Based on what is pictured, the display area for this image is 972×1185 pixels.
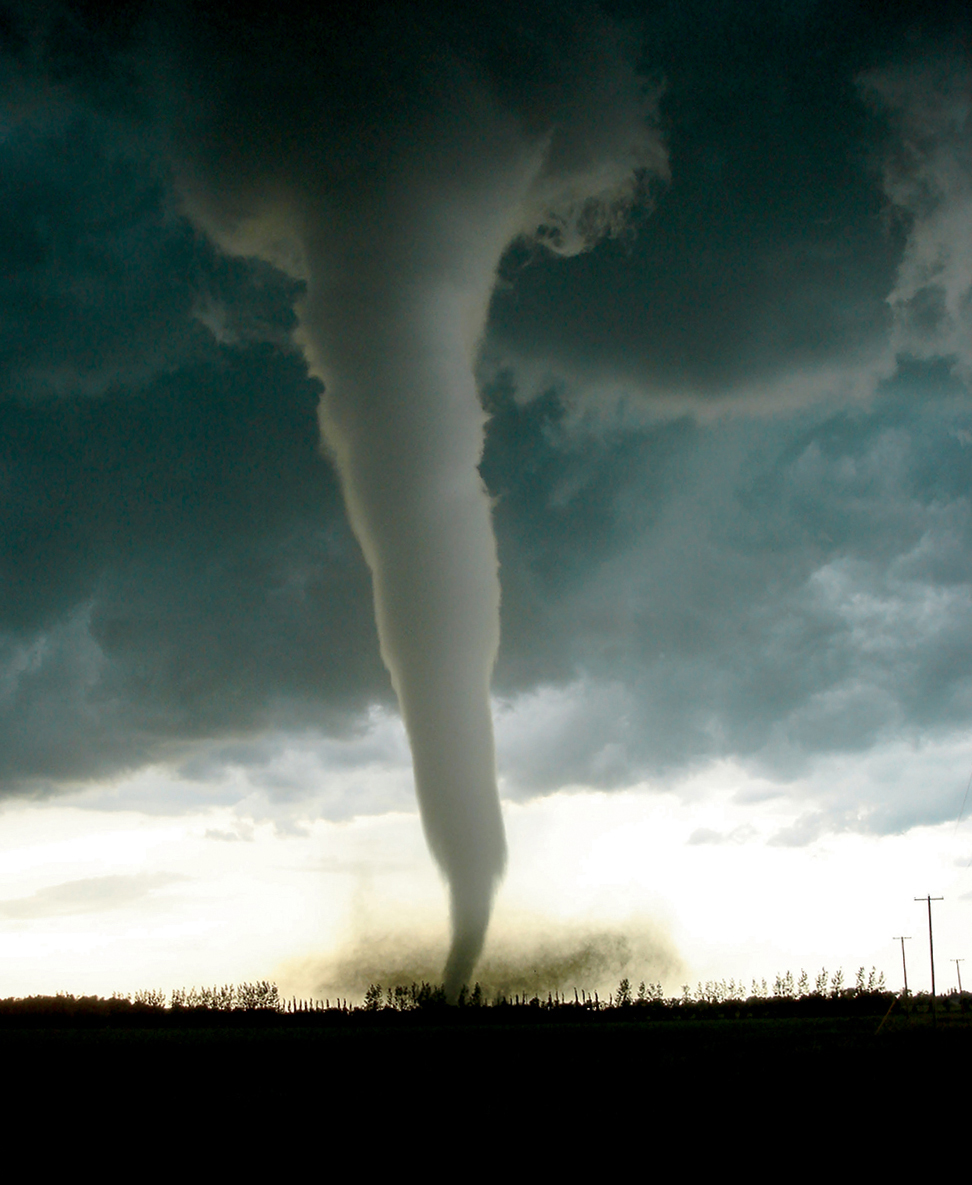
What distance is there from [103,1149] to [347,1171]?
252 inches

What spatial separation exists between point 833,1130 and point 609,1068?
1820cm

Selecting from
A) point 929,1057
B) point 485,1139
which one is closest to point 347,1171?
point 485,1139

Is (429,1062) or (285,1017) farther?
(285,1017)

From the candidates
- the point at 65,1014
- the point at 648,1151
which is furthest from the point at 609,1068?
the point at 65,1014

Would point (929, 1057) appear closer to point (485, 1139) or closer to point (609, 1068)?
point (609, 1068)

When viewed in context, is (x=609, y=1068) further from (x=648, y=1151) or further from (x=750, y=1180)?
(x=750, y=1180)

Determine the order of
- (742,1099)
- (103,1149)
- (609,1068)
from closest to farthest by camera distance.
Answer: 1. (103,1149)
2. (742,1099)
3. (609,1068)

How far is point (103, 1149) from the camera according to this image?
22422 mm

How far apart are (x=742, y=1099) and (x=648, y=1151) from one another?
9.31m

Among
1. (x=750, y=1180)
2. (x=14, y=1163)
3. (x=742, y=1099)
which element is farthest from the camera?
(x=742, y=1099)

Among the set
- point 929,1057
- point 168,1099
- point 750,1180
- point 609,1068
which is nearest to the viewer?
point 750,1180

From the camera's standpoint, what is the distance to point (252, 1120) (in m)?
26.2

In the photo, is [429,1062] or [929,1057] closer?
[929,1057]

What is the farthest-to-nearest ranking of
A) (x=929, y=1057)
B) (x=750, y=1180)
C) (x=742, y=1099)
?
(x=929, y=1057), (x=742, y=1099), (x=750, y=1180)
